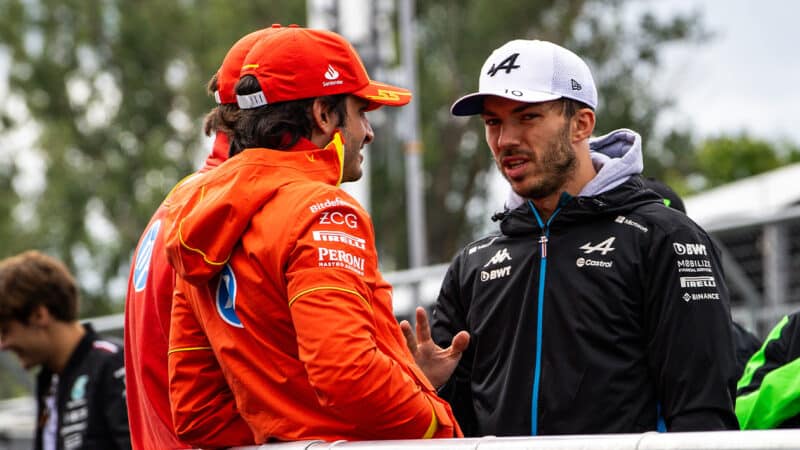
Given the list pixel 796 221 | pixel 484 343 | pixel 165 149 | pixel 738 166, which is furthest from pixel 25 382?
pixel 165 149

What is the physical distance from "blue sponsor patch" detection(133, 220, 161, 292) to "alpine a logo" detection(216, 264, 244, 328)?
2.03 ft

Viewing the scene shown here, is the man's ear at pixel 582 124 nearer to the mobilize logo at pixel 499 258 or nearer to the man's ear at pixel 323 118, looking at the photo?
the mobilize logo at pixel 499 258

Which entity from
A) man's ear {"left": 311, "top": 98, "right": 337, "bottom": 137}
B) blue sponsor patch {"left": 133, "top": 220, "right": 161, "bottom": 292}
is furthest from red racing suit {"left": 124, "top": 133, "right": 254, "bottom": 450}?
man's ear {"left": 311, "top": 98, "right": 337, "bottom": 137}

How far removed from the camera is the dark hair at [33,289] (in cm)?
539

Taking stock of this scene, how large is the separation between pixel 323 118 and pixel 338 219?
400mm

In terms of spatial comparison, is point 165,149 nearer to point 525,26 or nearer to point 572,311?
point 525,26

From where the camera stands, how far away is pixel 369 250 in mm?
3100

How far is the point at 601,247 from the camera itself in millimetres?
3490

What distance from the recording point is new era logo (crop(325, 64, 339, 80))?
334 cm

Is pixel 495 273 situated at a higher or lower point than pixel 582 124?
lower

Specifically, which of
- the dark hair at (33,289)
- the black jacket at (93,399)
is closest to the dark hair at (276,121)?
the black jacket at (93,399)

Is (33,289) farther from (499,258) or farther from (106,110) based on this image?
(106,110)

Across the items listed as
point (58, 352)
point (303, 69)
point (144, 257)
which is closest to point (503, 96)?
point (303, 69)

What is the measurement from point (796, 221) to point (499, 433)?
4164 mm
